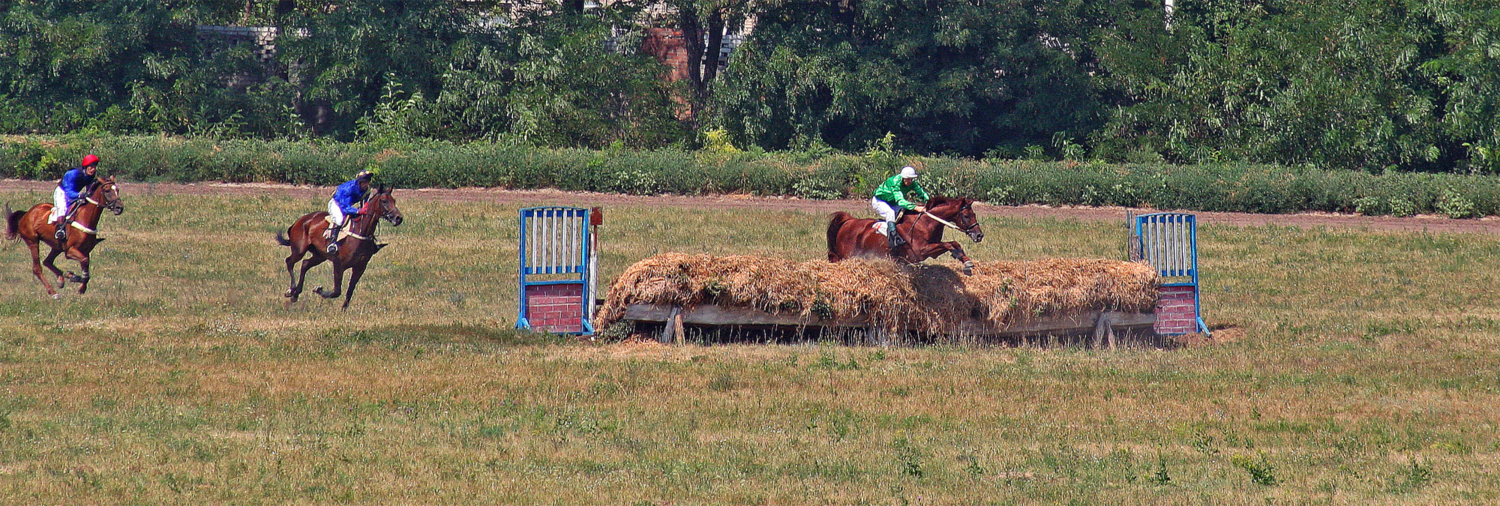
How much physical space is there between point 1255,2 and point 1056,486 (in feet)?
136

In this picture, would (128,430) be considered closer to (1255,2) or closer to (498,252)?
(498,252)

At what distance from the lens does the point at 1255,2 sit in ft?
166

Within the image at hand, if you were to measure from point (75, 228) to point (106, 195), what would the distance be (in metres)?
0.87

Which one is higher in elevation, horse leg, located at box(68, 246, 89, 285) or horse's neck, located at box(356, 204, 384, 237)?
horse's neck, located at box(356, 204, 384, 237)

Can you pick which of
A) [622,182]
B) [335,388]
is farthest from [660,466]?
[622,182]

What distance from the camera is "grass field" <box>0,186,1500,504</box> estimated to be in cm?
1262

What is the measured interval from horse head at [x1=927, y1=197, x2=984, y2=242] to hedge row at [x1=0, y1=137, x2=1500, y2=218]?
1721 cm

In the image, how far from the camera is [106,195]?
2239 centimetres

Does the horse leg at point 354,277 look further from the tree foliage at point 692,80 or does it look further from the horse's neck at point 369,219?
the tree foliage at point 692,80

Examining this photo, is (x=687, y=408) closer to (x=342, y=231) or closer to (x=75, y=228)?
(x=342, y=231)

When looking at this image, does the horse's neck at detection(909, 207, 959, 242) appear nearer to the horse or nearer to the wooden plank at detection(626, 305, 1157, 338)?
the wooden plank at detection(626, 305, 1157, 338)

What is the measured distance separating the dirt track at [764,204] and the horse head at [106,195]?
14495mm

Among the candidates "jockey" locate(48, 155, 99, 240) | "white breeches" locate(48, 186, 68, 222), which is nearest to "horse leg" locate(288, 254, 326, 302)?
"jockey" locate(48, 155, 99, 240)

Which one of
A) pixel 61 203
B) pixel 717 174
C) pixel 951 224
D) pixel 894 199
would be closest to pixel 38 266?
pixel 61 203
